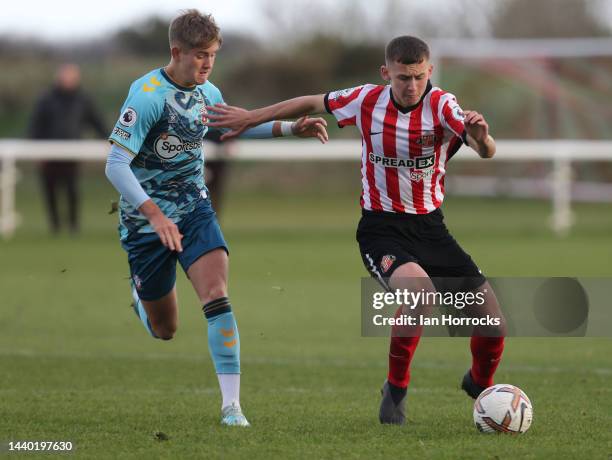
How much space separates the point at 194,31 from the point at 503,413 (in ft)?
8.08

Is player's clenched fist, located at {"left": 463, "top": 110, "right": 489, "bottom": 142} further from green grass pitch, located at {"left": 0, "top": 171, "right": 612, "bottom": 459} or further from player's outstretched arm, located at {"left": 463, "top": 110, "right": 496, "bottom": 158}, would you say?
green grass pitch, located at {"left": 0, "top": 171, "right": 612, "bottom": 459}

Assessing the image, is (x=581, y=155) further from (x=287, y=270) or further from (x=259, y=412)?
(x=259, y=412)

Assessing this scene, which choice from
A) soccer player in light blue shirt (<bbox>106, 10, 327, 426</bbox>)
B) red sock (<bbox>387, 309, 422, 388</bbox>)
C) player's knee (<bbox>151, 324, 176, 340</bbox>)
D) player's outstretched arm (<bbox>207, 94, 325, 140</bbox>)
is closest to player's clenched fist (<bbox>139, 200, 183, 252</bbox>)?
soccer player in light blue shirt (<bbox>106, 10, 327, 426</bbox>)

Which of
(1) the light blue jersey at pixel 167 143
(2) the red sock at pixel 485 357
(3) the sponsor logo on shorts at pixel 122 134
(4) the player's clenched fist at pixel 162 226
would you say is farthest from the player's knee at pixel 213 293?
(2) the red sock at pixel 485 357

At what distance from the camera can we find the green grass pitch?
5.60 meters

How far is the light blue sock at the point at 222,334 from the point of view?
6.15 meters

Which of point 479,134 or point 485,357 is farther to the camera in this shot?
point 485,357

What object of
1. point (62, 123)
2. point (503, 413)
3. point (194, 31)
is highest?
point (194, 31)

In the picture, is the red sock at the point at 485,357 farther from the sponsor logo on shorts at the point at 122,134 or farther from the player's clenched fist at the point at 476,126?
the sponsor logo on shorts at the point at 122,134

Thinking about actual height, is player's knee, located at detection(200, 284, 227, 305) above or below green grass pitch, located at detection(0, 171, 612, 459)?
above

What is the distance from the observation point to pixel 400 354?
6.26 m

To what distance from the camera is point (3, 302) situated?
1159 centimetres

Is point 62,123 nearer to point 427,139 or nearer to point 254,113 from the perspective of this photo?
point 254,113

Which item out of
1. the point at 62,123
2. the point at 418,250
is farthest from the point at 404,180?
the point at 62,123
